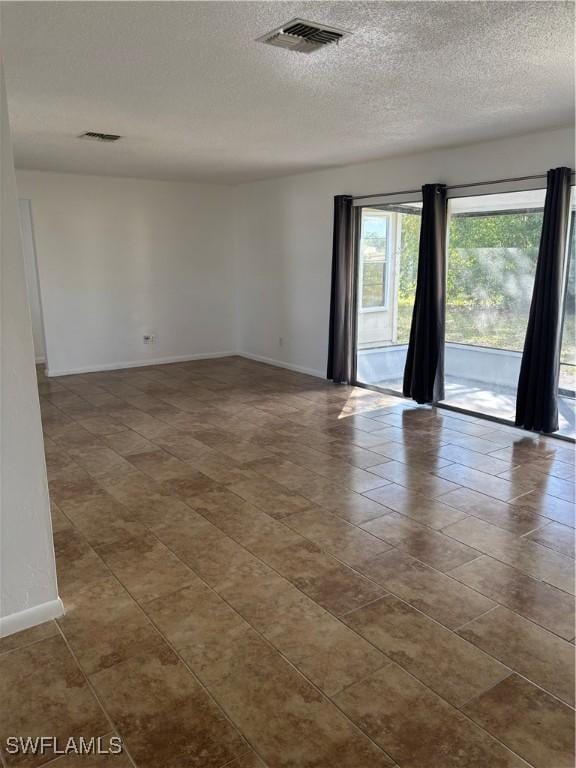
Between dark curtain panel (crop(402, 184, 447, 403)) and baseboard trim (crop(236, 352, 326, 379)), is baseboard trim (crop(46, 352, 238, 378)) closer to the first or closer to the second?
baseboard trim (crop(236, 352, 326, 379))

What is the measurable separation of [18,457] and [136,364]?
5759 mm

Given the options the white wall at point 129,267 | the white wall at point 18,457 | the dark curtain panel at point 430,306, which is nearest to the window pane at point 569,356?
the dark curtain panel at point 430,306

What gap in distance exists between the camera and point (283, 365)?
25.7 feet

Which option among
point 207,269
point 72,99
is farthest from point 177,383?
point 72,99

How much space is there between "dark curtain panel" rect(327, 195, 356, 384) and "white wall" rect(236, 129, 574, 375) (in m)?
0.26

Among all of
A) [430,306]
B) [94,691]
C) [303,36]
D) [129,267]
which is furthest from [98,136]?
[94,691]

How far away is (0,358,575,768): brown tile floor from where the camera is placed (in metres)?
1.91

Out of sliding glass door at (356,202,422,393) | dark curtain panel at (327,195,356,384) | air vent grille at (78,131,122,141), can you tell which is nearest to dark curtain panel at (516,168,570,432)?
sliding glass door at (356,202,422,393)

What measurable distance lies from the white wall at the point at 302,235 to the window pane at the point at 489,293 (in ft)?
1.06

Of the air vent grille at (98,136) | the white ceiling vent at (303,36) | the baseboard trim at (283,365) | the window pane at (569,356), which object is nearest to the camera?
the white ceiling vent at (303,36)

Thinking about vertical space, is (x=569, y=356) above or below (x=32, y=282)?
below

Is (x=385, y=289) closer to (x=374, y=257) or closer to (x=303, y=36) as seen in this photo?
(x=374, y=257)

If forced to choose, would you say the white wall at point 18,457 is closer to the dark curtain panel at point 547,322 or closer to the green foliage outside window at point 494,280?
the dark curtain panel at point 547,322

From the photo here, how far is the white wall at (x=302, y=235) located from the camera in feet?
17.2
